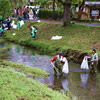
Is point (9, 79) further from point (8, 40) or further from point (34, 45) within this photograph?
point (8, 40)

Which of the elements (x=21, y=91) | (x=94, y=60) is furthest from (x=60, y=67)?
(x=21, y=91)

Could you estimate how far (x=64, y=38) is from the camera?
23.5 meters

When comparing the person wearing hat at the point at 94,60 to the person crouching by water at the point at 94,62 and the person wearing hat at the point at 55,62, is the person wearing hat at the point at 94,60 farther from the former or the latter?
the person wearing hat at the point at 55,62

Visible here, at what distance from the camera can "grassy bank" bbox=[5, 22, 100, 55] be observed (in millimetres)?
20703

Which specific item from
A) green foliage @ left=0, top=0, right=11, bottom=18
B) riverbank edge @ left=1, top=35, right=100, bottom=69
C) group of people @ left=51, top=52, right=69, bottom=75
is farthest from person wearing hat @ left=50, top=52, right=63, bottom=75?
green foliage @ left=0, top=0, right=11, bottom=18

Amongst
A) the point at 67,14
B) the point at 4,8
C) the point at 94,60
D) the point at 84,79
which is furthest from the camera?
the point at 4,8

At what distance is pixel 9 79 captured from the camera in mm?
11000

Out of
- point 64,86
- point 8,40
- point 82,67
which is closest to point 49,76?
point 64,86

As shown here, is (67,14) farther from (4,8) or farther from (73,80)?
(4,8)

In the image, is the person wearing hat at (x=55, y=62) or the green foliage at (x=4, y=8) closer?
the person wearing hat at (x=55, y=62)

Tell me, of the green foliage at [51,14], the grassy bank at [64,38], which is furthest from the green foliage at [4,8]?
the grassy bank at [64,38]

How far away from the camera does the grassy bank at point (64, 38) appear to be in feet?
67.9

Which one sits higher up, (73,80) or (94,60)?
(94,60)

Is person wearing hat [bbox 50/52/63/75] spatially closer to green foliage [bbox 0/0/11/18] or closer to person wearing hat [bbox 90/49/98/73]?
person wearing hat [bbox 90/49/98/73]
